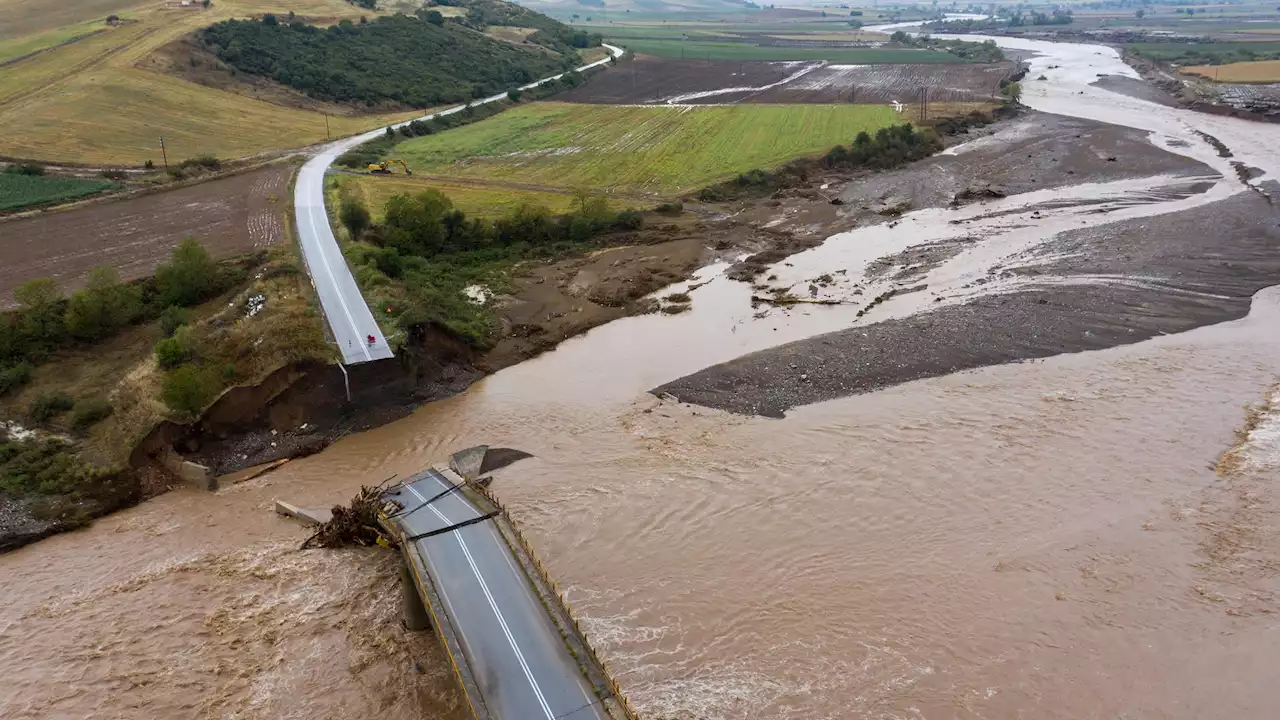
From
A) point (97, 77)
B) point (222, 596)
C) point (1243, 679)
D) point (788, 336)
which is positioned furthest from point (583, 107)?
point (1243, 679)

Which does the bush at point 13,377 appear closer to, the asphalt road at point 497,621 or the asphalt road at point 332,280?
the asphalt road at point 332,280

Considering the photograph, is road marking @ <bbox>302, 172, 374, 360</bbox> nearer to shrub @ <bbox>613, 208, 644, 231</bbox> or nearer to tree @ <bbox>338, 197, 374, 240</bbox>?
tree @ <bbox>338, 197, 374, 240</bbox>

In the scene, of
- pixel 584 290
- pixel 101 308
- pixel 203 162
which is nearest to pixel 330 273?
pixel 101 308

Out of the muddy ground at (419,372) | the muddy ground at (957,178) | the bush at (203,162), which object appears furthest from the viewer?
the bush at (203,162)

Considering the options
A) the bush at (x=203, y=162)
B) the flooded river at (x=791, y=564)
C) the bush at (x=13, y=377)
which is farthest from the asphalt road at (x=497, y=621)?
the bush at (x=203, y=162)

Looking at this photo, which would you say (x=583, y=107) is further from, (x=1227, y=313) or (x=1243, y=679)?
(x=1243, y=679)

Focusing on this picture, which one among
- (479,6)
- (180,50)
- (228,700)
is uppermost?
(479,6)
